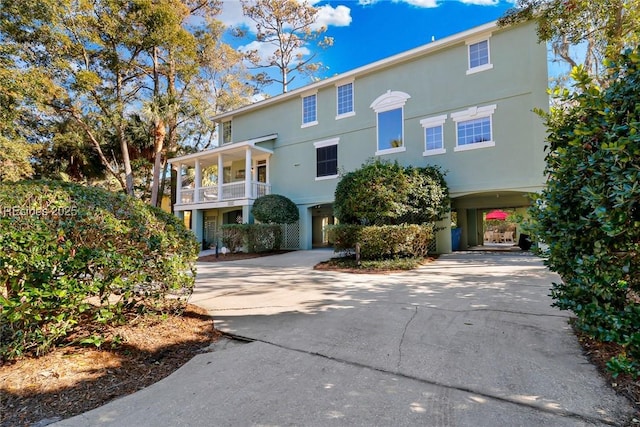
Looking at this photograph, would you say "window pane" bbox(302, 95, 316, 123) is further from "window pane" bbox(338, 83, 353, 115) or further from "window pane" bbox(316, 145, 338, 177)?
"window pane" bbox(316, 145, 338, 177)

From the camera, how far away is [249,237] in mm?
14422

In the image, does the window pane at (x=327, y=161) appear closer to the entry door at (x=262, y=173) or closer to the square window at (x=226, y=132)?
the entry door at (x=262, y=173)

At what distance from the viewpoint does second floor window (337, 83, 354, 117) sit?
15492 millimetres

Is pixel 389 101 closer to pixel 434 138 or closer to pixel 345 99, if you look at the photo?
pixel 345 99

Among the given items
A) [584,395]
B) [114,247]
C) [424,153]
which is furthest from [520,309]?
[424,153]

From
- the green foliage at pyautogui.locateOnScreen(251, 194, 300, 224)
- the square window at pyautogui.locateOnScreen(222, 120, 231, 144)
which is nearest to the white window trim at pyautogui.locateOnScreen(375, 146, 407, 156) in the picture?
the green foliage at pyautogui.locateOnScreen(251, 194, 300, 224)

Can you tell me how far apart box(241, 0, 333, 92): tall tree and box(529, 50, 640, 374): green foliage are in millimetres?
25620

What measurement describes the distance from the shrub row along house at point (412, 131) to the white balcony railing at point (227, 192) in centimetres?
6

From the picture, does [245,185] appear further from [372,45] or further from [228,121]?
[372,45]

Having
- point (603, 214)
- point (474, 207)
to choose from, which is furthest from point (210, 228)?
point (603, 214)

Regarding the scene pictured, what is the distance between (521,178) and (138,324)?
39.6 ft

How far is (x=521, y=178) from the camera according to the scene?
11.4 metres

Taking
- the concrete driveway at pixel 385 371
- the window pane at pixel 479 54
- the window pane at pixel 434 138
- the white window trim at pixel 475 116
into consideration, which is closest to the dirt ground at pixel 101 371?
the concrete driveway at pixel 385 371

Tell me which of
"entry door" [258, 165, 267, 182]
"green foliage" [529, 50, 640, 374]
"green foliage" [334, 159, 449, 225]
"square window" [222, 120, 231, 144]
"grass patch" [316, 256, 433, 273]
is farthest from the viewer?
"square window" [222, 120, 231, 144]
